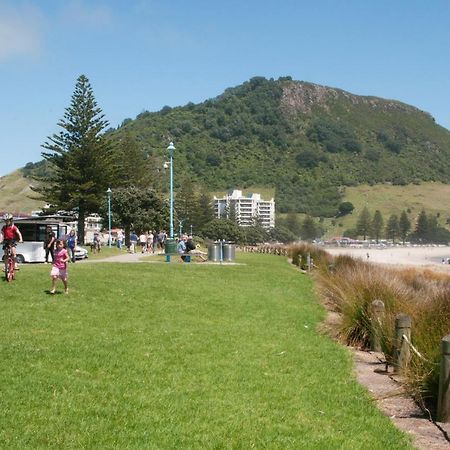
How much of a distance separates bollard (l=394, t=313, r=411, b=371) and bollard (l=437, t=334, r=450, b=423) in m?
1.54


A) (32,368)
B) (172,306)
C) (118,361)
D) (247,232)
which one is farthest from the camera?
(247,232)

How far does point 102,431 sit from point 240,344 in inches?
161

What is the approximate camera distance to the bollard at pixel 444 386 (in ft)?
18.5

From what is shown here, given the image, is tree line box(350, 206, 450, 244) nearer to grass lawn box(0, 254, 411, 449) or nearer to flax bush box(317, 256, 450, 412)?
flax bush box(317, 256, 450, 412)

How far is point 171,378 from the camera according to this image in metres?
6.69

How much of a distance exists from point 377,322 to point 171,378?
12.3 feet

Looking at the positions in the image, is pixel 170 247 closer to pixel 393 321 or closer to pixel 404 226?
pixel 393 321

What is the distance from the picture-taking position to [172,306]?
12305mm

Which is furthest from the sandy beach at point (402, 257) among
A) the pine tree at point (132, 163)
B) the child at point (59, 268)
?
the child at point (59, 268)

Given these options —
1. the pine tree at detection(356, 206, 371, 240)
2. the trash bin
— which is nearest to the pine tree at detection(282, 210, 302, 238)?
the pine tree at detection(356, 206, 371, 240)

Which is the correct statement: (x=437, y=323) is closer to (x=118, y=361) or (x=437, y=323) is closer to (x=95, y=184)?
(x=118, y=361)

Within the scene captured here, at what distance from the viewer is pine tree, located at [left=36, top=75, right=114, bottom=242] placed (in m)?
50.8

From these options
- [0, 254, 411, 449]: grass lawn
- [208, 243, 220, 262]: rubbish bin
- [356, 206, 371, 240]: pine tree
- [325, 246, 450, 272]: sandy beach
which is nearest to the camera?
[0, 254, 411, 449]: grass lawn

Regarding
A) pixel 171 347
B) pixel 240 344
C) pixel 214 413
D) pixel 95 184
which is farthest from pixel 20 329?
pixel 95 184
